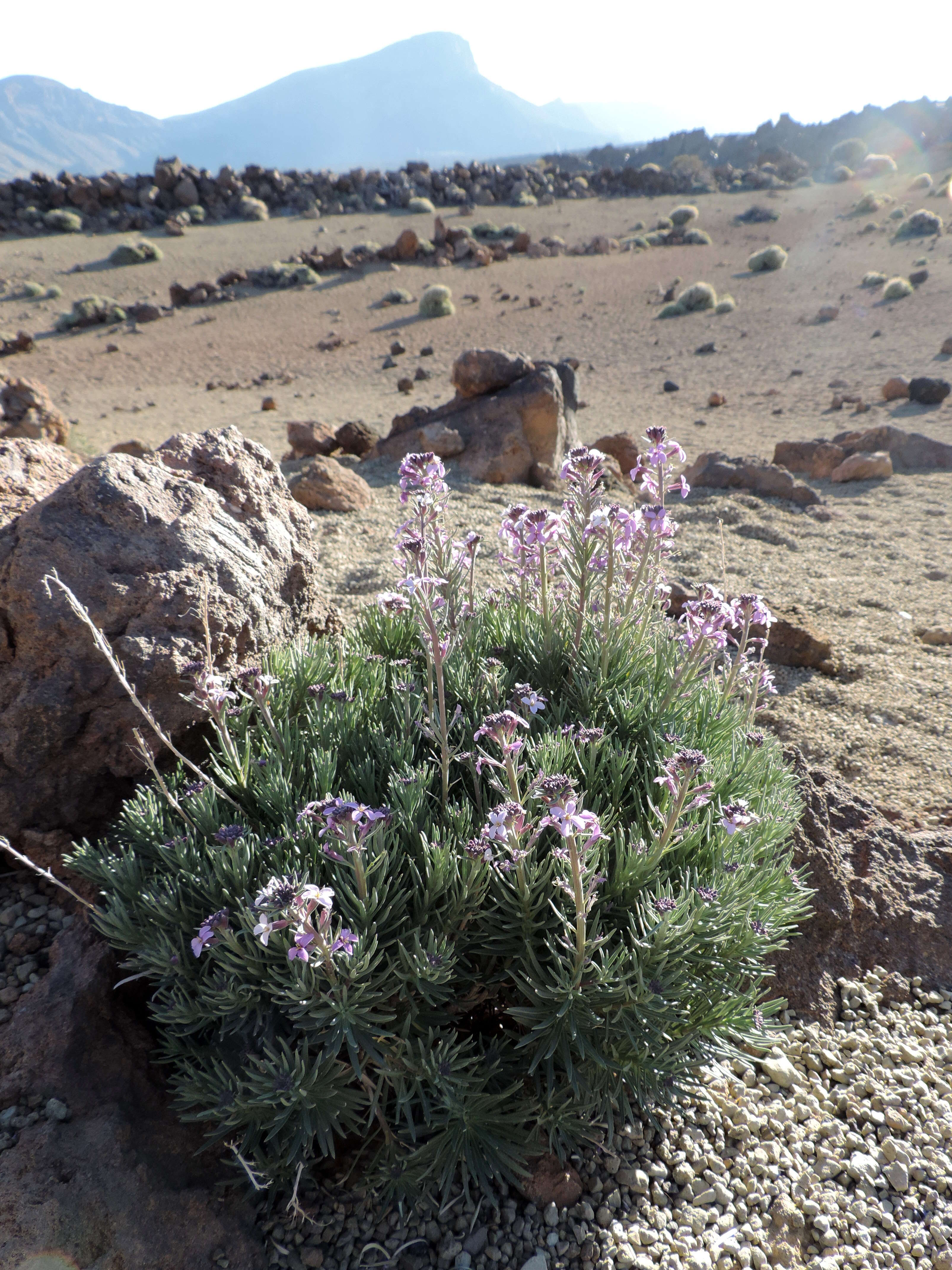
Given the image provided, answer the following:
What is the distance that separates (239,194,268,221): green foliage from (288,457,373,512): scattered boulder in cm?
3324

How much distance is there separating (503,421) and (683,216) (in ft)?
97.6

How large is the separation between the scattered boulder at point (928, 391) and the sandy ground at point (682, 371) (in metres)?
0.22

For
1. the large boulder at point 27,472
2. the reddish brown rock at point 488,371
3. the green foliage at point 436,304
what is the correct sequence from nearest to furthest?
1. the large boulder at point 27,472
2. the reddish brown rock at point 488,371
3. the green foliage at point 436,304

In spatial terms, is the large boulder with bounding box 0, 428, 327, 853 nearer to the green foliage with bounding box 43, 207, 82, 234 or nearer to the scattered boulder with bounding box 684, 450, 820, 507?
the scattered boulder with bounding box 684, 450, 820, 507

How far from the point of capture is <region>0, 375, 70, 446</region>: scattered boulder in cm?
905

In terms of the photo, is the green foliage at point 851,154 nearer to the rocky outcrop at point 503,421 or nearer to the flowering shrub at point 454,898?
the rocky outcrop at point 503,421

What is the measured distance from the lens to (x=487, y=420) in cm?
889

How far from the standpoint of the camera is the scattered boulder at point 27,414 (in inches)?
356

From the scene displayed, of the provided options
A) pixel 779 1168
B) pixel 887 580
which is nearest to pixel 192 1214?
pixel 779 1168

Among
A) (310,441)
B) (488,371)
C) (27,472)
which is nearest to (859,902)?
(27,472)

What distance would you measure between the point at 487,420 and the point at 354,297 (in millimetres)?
16690

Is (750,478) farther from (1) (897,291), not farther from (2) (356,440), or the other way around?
(1) (897,291)

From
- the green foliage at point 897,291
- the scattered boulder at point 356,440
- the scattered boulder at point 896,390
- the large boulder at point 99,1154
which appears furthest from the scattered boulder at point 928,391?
the large boulder at point 99,1154

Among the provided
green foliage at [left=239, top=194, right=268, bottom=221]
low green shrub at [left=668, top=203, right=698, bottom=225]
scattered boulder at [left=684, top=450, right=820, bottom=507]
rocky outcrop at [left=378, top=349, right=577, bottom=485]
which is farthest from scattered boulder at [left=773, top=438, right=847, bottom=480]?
green foliage at [left=239, top=194, right=268, bottom=221]
